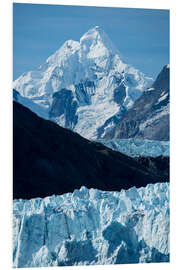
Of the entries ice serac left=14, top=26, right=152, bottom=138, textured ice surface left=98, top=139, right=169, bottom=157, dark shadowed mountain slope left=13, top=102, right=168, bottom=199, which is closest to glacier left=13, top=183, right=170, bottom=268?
dark shadowed mountain slope left=13, top=102, right=168, bottom=199

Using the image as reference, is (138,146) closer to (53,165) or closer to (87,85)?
(87,85)

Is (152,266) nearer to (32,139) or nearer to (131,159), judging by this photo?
(32,139)

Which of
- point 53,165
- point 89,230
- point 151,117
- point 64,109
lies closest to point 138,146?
point 151,117

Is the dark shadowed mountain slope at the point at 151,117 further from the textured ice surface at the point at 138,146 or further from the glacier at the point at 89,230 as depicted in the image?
the glacier at the point at 89,230

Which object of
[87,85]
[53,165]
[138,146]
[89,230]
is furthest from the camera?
[138,146]
